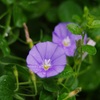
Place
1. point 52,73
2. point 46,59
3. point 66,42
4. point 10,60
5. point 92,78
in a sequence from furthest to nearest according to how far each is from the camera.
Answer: point 92,78, point 10,60, point 66,42, point 46,59, point 52,73

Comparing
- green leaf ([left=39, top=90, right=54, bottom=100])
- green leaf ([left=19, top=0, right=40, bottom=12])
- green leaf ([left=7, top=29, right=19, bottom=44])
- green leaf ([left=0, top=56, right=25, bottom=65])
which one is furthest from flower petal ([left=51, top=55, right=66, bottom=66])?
green leaf ([left=19, top=0, right=40, bottom=12])

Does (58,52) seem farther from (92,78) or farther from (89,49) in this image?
(92,78)

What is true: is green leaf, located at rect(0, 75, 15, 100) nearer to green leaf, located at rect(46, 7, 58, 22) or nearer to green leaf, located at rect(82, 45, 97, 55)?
green leaf, located at rect(82, 45, 97, 55)

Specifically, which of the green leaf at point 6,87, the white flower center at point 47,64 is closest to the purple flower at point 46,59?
the white flower center at point 47,64

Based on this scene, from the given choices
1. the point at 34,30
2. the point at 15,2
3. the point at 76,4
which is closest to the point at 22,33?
the point at 34,30

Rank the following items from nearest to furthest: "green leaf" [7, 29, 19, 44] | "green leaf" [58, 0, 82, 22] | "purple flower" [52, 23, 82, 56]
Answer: "purple flower" [52, 23, 82, 56] → "green leaf" [7, 29, 19, 44] → "green leaf" [58, 0, 82, 22]

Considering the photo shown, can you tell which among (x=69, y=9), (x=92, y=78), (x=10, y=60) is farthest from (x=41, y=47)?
(x=69, y=9)

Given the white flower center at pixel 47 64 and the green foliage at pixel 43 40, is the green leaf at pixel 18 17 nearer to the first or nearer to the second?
the green foliage at pixel 43 40
